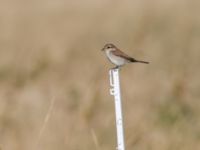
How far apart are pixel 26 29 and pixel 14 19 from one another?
1.14ft

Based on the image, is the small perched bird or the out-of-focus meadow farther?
the small perched bird

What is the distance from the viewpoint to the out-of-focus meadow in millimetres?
7050

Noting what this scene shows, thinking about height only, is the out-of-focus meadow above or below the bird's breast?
below

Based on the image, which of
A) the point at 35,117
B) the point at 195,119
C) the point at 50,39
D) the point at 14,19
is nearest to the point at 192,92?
the point at 195,119

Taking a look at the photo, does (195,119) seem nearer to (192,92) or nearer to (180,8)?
(192,92)

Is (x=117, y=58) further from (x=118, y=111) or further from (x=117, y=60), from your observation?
(x=118, y=111)

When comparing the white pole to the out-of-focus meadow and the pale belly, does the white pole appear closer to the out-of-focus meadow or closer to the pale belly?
Answer: the out-of-focus meadow

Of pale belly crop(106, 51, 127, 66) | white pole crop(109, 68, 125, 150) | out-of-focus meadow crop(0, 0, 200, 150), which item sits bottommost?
out-of-focus meadow crop(0, 0, 200, 150)

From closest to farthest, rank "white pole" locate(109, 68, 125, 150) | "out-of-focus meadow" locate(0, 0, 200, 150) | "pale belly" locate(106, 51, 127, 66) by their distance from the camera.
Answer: "white pole" locate(109, 68, 125, 150) → "out-of-focus meadow" locate(0, 0, 200, 150) → "pale belly" locate(106, 51, 127, 66)

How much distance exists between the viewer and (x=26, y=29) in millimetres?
9977

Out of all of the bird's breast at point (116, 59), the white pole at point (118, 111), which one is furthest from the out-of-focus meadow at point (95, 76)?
the white pole at point (118, 111)

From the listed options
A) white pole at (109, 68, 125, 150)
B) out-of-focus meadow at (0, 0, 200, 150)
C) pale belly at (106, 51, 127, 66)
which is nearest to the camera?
white pole at (109, 68, 125, 150)

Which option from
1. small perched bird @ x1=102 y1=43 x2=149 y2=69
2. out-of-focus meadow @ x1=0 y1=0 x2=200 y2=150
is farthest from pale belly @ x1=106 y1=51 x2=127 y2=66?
out-of-focus meadow @ x1=0 y1=0 x2=200 y2=150

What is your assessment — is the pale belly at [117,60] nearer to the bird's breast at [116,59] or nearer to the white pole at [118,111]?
the bird's breast at [116,59]
